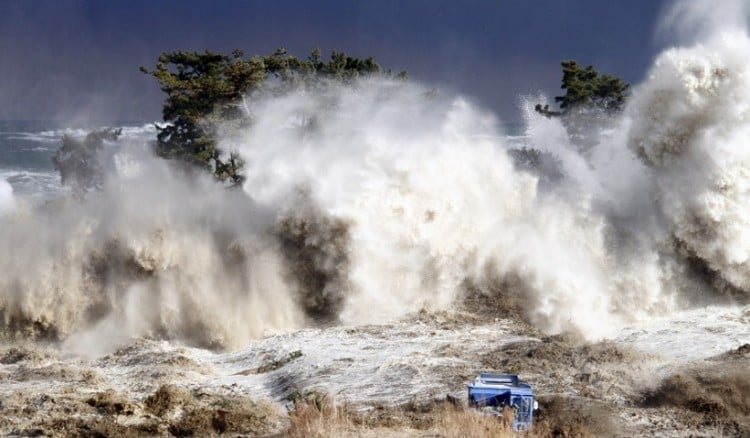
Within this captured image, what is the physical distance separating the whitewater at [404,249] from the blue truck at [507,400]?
265 inches

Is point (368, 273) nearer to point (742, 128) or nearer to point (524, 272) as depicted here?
point (524, 272)

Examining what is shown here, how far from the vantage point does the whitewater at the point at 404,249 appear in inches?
923

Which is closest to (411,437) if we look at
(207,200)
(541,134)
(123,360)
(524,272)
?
(123,360)

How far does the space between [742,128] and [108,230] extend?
17247 millimetres

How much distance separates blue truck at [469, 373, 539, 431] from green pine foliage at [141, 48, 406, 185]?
22.7 m

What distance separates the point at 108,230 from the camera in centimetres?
2555

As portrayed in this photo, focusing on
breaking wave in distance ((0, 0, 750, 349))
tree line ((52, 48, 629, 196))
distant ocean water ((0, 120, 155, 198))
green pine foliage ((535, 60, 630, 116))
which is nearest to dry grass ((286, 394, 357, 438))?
breaking wave in distance ((0, 0, 750, 349))

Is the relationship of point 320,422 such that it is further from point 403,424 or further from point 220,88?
point 220,88

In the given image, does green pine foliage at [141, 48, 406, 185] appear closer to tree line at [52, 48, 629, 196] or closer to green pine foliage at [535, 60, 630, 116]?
tree line at [52, 48, 629, 196]

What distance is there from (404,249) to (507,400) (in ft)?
37.8

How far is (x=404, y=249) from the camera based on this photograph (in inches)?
995

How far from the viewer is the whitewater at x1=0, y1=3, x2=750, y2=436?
23.5 metres

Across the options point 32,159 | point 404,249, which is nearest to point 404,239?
point 404,249

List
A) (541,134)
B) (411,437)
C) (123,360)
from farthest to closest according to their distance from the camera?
(541,134) → (123,360) → (411,437)
